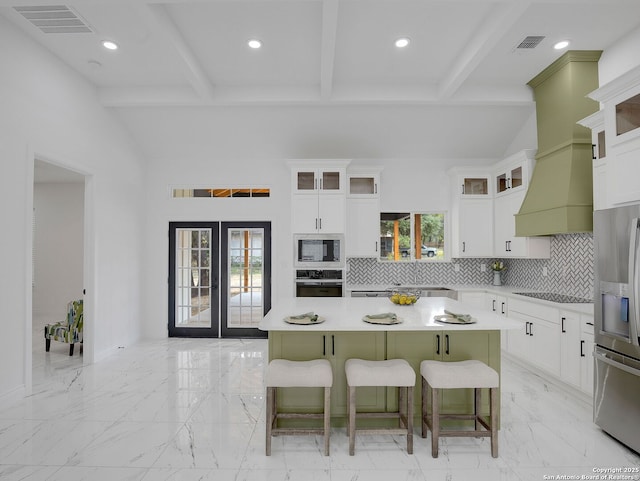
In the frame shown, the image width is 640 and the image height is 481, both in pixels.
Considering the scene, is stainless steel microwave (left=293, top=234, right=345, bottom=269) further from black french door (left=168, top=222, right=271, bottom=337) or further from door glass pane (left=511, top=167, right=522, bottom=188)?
door glass pane (left=511, top=167, right=522, bottom=188)

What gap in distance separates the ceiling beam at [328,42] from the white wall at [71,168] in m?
2.89

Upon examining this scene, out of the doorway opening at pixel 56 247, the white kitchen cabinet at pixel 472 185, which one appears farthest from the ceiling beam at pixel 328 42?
the doorway opening at pixel 56 247

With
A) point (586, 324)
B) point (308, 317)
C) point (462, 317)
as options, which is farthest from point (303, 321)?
point (586, 324)

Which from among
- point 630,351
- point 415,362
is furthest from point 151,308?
point 630,351

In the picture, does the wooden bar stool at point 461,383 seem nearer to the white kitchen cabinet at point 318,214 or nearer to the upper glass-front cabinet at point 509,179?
the white kitchen cabinet at point 318,214

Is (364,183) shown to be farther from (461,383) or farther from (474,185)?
(461,383)

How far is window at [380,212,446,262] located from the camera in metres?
5.84

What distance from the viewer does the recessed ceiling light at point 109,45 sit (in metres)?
3.61

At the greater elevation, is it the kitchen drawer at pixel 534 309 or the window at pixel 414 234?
the window at pixel 414 234

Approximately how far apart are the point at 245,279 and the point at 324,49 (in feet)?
12.0

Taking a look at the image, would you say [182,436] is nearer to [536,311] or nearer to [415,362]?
[415,362]

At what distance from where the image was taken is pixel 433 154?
227 inches

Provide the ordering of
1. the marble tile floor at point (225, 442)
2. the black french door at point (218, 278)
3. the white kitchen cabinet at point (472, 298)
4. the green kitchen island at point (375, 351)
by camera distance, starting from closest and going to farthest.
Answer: the marble tile floor at point (225, 442), the green kitchen island at point (375, 351), the white kitchen cabinet at point (472, 298), the black french door at point (218, 278)

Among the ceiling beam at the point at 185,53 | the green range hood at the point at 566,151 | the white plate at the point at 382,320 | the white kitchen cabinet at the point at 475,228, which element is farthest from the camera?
the white kitchen cabinet at the point at 475,228
